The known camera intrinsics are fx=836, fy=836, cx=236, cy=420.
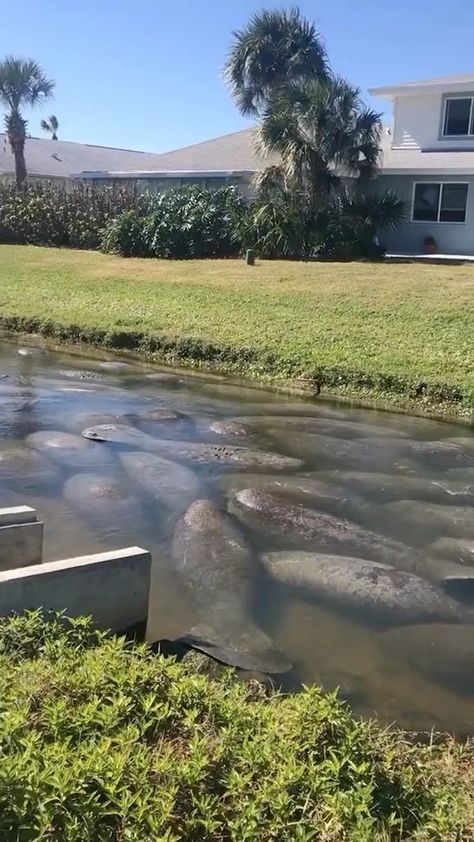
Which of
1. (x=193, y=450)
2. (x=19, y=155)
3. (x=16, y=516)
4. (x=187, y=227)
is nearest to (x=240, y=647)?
(x=16, y=516)

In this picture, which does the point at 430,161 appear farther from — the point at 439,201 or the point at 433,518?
the point at 433,518

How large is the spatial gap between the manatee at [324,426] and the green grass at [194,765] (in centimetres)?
688

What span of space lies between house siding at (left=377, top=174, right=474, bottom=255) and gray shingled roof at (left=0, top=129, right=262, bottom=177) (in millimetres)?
6031

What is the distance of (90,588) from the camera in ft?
17.7

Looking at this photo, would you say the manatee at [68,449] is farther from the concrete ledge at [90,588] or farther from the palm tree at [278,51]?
the palm tree at [278,51]

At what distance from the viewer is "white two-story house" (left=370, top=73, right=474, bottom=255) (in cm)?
2664

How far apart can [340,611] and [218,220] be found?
2243 centimetres

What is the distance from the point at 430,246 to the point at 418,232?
0.86m

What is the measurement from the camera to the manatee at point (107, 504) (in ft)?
24.8

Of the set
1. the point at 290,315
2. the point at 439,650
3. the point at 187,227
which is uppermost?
the point at 187,227

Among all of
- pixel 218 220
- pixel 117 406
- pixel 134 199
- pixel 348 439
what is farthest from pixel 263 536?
pixel 134 199

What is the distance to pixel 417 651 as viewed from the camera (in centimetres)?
570

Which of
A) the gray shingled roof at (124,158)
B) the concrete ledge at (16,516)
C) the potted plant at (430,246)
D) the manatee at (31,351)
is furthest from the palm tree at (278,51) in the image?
the concrete ledge at (16,516)

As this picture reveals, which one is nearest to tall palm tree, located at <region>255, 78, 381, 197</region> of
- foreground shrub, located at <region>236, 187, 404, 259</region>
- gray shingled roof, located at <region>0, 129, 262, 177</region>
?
foreground shrub, located at <region>236, 187, 404, 259</region>
